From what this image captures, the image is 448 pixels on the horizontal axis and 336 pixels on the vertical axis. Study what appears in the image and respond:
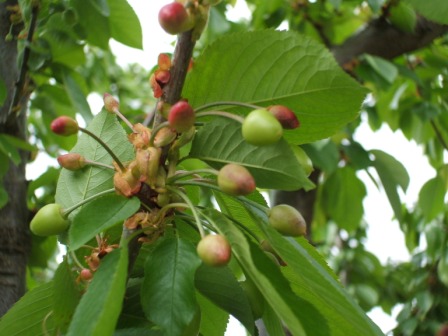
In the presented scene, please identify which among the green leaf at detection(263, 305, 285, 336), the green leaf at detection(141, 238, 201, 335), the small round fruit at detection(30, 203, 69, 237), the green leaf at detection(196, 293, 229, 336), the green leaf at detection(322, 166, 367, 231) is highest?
the small round fruit at detection(30, 203, 69, 237)

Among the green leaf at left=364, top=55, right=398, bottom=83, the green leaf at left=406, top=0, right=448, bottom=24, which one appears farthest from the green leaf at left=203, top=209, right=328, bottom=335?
the green leaf at left=364, top=55, right=398, bottom=83

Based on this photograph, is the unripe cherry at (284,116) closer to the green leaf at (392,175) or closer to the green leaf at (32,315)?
the green leaf at (32,315)

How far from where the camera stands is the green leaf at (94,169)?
646 mm

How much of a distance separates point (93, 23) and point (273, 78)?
23.0 inches

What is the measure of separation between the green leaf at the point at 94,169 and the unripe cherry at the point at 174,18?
162 millimetres

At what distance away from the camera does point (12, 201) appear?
1.11 meters

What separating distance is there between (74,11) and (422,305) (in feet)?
5.15

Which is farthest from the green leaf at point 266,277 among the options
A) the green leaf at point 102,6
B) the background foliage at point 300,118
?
the green leaf at point 102,6

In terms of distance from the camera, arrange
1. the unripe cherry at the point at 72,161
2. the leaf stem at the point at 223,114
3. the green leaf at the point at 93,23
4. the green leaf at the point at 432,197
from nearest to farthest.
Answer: the leaf stem at the point at 223,114 < the unripe cherry at the point at 72,161 < the green leaf at the point at 93,23 < the green leaf at the point at 432,197

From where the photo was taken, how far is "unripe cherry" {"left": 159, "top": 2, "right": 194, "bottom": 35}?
50 cm

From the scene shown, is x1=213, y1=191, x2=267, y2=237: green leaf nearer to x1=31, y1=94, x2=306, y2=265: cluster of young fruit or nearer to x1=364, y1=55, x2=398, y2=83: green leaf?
x1=31, y1=94, x2=306, y2=265: cluster of young fruit

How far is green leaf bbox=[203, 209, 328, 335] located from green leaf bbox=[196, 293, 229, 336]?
16 centimetres

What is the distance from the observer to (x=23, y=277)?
40.6 inches

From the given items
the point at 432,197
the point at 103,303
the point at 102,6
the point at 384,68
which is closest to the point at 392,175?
the point at 384,68
